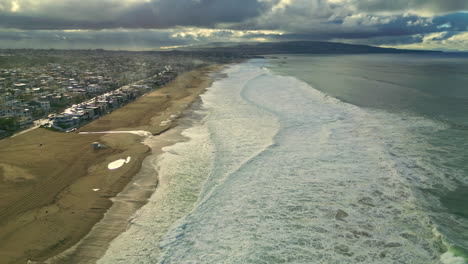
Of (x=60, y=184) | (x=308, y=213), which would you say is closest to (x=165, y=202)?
(x=60, y=184)

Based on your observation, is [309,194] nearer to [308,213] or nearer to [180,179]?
[308,213]

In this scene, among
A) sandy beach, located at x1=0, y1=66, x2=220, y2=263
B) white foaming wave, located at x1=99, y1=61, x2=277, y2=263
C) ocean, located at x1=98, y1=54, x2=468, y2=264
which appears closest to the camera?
ocean, located at x1=98, y1=54, x2=468, y2=264

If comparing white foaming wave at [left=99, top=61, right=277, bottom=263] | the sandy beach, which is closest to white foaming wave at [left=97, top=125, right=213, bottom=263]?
white foaming wave at [left=99, top=61, right=277, bottom=263]

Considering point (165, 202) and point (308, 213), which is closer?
point (308, 213)

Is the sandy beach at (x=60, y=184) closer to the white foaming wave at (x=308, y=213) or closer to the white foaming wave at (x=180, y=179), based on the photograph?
the white foaming wave at (x=180, y=179)

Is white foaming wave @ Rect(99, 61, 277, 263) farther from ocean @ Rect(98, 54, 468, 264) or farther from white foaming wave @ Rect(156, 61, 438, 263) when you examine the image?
white foaming wave @ Rect(156, 61, 438, 263)
